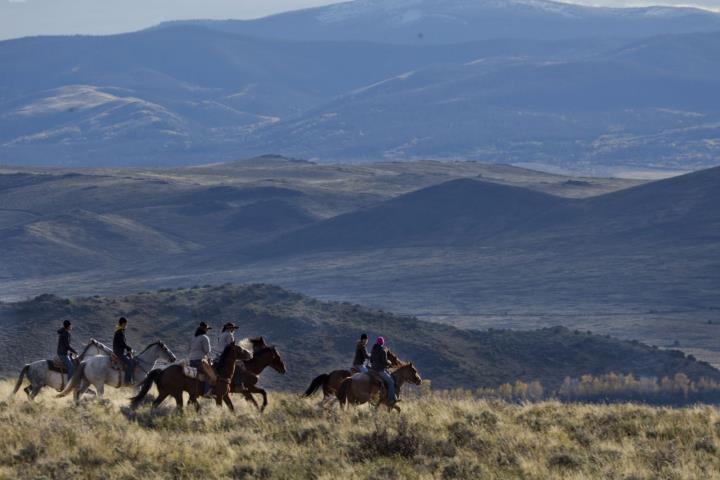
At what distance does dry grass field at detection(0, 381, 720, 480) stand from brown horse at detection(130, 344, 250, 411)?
22 centimetres

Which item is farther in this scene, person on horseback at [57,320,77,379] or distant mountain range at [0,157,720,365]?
distant mountain range at [0,157,720,365]

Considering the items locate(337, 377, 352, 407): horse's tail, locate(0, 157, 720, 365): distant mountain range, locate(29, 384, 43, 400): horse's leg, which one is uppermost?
locate(337, 377, 352, 407): horse's tail

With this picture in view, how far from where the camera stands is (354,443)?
1642cm

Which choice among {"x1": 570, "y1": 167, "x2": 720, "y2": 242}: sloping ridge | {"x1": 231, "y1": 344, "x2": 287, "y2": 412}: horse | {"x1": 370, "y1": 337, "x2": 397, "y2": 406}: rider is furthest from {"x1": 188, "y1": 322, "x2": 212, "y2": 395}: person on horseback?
{"x1": 570, "y1": 167, "x2": 720, "y2": 242}: sloping ridge

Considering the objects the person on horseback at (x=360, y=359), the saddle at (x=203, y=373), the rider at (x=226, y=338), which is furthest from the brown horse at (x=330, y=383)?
the saddle at (x=203, y=373)

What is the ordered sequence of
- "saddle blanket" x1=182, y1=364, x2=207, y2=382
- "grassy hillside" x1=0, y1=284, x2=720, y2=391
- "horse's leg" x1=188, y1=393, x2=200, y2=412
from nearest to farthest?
"horse's leg" x1=188, y1=393, x2=200, y2=412, "saddle blanket" x1=182, y1=364, x2=207, y2=382, "grassy hillside" x1=0, y1=284, x2=720, y2=391

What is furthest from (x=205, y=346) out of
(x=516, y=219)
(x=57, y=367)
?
(x=516, y=219)

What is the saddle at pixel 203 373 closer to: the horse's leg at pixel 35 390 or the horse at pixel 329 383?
the horse at pixel 329 383

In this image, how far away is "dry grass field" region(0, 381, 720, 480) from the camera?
15078mm

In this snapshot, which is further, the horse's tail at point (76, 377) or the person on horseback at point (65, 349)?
the person on horseback at point (65, 349)

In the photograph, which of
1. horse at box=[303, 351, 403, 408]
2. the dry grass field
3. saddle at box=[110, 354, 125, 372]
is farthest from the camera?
saddle at box=[110, 354, 125, 372]

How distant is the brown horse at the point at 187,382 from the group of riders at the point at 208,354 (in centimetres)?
18

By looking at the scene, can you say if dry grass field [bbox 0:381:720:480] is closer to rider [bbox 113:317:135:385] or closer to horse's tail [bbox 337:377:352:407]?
horse's tail [bbox 337:377:352:407]

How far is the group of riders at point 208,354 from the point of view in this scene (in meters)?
20.0
